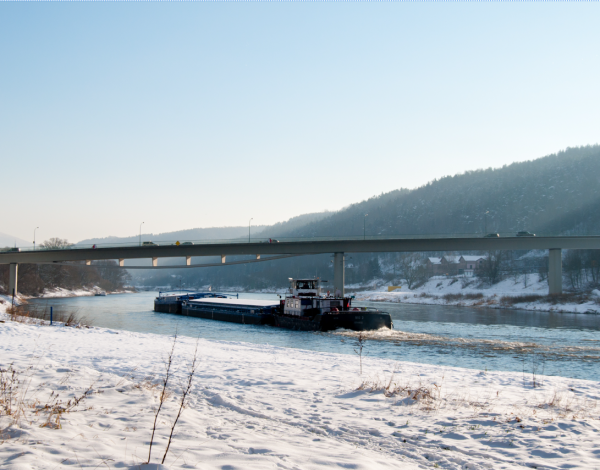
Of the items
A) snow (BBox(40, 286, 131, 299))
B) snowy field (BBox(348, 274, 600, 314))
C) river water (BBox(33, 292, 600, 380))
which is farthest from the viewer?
snow (BBox(40, 286, 131, 299))

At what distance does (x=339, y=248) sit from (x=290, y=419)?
67.6m

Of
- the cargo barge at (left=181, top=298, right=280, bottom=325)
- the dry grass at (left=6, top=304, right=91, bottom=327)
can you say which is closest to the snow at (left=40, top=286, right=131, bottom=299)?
the cargo barge at (left=181, top=298, right=280, bottom=325)

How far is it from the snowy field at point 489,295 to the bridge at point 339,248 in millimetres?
6686

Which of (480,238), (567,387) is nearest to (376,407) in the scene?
(567,387)

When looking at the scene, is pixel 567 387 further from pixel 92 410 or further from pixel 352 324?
pixel 352 324

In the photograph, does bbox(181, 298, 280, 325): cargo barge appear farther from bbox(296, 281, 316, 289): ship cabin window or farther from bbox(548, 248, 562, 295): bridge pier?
bbox(548, 248, 562, 295): bridge pier

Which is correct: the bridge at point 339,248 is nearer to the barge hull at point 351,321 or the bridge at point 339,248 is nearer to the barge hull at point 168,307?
the barge hull at point 168,307

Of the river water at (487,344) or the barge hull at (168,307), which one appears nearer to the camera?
the river water at (487,344)

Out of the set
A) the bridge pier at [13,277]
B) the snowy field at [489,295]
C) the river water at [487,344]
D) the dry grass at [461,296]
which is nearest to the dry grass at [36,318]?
the river water at [487,344]

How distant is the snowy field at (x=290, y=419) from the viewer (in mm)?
7148

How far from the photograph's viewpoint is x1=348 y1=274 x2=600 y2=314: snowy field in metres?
67.8

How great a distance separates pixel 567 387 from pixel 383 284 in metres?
138

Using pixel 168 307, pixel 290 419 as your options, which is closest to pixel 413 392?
pixel 290 419

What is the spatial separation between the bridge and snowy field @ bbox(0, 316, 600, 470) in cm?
5988
